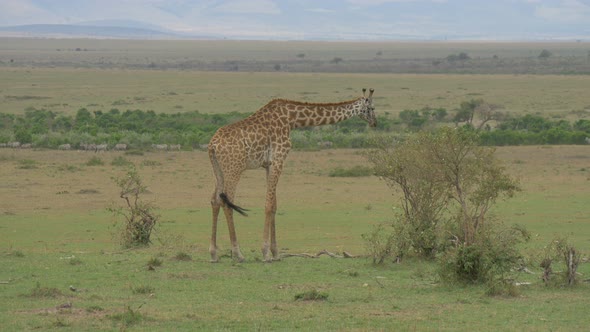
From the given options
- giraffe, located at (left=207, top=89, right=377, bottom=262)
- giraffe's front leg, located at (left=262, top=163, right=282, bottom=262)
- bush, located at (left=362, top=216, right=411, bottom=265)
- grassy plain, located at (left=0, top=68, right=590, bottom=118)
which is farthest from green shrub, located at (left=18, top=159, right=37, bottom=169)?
grassy plain, located at (left=0, top=68, right=590, bottom=118)

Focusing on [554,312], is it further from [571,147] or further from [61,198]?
[571,147]

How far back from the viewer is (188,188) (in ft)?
88.7

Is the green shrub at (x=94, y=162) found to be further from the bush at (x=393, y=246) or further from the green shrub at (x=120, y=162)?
the bush at (x=393, y=246)

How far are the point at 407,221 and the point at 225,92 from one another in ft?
178

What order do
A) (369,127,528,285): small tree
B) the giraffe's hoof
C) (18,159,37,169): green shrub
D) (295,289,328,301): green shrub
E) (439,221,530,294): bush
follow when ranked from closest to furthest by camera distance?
(295,289,328,301): green shrub, (439,221,530,294): bush, (369,127,528,285): small tree, the giraffe's hoof, (18,159,37,169): green shrub

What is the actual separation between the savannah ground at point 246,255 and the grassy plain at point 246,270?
31 millimetres

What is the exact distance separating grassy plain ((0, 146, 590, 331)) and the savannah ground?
0.03 m

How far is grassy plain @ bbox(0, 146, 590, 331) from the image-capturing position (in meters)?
10.3

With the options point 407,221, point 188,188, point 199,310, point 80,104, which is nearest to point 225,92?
point 80,104

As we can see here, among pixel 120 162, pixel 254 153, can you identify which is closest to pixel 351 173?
pixel 120 162

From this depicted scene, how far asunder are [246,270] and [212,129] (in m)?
28.0

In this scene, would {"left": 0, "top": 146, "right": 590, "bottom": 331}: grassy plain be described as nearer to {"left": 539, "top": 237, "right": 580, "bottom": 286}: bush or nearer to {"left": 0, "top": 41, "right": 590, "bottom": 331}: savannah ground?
{"left": 0, "top": 41, "right": 590, "bottom": 331}: savannah ground

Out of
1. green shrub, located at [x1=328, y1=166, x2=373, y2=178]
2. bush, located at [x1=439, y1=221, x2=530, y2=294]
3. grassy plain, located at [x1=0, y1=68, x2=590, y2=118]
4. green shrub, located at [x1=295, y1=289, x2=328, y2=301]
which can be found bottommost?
grassy plain, located at [x1=0, y1=68, x2=590, y2=118]

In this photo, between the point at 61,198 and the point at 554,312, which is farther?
the point at 61,198
